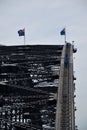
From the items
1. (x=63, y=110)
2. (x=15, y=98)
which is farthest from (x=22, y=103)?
(x=63, y=110)

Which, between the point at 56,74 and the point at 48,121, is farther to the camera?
the point at 56,74

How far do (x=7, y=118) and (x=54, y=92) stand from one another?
→ 16.9 feet

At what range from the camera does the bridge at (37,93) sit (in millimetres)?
41938

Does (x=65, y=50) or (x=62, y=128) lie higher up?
(x=65, y=50)

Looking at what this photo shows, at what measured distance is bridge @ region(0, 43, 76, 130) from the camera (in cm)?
4194

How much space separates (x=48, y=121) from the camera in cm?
4397

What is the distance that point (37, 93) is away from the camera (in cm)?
4656

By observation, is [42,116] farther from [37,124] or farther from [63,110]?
[63,110]

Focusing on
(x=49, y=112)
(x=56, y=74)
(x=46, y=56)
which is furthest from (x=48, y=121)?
(x=46, y=56)

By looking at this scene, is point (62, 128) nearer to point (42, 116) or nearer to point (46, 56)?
point (42, 116)

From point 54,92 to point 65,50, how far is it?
19138 millimetres

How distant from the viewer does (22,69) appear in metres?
58.3

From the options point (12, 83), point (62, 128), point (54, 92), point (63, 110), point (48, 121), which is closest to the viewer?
point (62, 128)

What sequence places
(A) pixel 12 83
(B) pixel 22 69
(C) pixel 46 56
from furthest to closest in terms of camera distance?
1. (C) pixel 46 56
2. (B) pixel 22 69
3. (A) pixel 12 83
